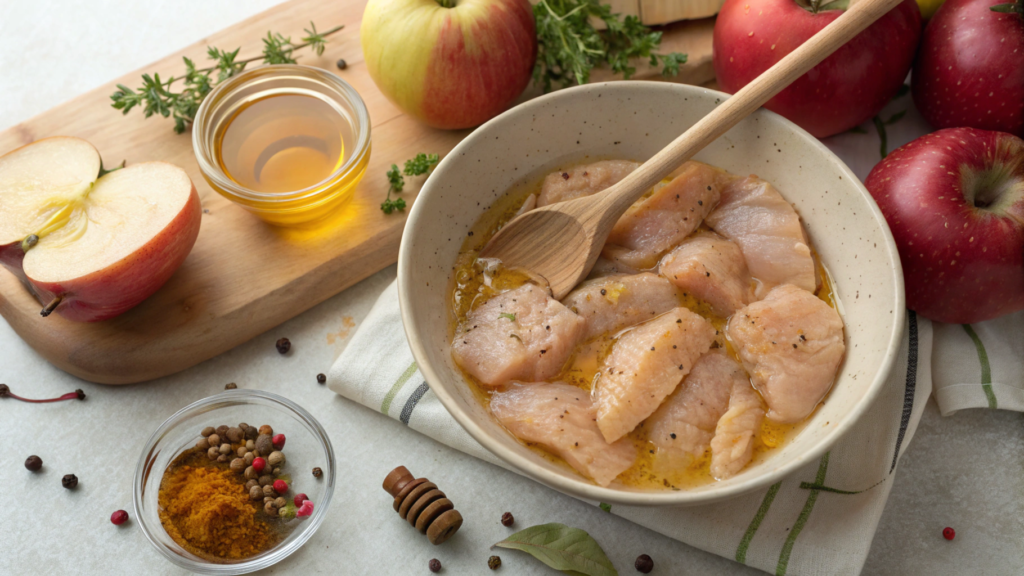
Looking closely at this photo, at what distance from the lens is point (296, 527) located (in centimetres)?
237

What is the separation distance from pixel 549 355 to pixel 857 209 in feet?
3.45

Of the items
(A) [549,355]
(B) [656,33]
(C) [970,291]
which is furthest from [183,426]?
(C) [970,291]

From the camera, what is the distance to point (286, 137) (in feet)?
9.43

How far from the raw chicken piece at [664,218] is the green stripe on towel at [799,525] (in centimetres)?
85

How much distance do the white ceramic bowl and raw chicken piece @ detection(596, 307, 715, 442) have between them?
0.22 meters

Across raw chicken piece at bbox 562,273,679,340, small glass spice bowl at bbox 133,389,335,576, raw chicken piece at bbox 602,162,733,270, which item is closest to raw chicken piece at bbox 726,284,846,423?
raw chicken piece at bbox 562,273,679,340

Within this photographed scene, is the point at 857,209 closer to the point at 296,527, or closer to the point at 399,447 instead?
the point at 399,447

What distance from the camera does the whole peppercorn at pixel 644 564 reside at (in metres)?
2.29

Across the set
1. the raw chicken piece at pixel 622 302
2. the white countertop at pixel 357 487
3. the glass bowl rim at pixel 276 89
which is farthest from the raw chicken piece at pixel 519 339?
the glass bowl rim at pixel 276 89

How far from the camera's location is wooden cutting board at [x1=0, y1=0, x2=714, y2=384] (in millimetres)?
2582

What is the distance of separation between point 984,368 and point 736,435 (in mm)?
1057

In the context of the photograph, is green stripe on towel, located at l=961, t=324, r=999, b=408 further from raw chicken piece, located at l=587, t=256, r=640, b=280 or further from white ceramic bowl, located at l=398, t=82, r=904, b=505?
raw chicken piece, located at l=587, t=256, r=640, b=280

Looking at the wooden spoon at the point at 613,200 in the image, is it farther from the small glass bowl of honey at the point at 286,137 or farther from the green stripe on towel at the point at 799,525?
the green stripe on towel at the point at 799,525

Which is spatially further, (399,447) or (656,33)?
(656,33)
